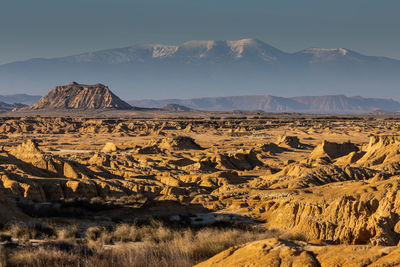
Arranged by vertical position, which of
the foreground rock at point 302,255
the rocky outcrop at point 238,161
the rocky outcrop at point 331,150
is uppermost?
the foreground rock at point 302,255

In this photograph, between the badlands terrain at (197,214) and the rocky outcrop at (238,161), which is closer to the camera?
the badlands terrain at (197,214)

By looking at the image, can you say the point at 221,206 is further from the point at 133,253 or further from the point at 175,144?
the point at 175,144

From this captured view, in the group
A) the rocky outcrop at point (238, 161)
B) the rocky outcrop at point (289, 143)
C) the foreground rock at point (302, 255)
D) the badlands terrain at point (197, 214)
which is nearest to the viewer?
the foreground rock at point (302, 255)

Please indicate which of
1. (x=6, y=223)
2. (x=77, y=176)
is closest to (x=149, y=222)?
(x=6, y=223)

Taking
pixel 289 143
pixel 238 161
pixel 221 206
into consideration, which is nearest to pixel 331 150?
pixel 238 161

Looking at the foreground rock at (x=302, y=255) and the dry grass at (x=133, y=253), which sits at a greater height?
the foreground rock at (x=302, y=255)

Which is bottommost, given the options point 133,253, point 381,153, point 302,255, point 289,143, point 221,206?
point 289,143

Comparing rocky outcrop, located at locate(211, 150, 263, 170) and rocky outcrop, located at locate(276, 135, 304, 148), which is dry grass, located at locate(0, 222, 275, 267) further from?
rocky outcrop, located at locate(276, 135, 304, 148)

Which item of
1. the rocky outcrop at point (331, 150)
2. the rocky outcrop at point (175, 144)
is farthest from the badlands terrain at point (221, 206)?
the rocky outcrop at point (175, 144)

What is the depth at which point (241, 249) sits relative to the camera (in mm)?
7879

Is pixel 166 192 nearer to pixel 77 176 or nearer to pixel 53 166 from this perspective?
pixel 77 176

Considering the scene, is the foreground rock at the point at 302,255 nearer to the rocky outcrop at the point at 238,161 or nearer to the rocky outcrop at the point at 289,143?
the rocky outcrop at the point at 238,161

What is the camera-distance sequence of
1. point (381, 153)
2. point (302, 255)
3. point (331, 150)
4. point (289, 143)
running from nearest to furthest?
point (302, 255), point (381, 153), point (331, 150), point (289, 143)

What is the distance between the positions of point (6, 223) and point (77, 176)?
16723 millimetres
